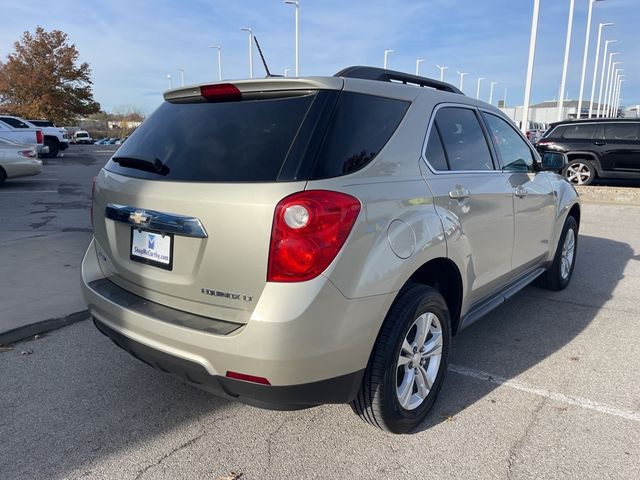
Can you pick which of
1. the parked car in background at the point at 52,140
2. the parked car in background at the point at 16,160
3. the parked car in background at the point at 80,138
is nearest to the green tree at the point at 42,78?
the parked car in background at the point at 80,138

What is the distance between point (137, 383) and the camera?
Result: 10.6ft

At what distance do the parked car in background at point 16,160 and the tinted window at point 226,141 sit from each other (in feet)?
37.6

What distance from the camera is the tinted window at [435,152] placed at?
2.90 m

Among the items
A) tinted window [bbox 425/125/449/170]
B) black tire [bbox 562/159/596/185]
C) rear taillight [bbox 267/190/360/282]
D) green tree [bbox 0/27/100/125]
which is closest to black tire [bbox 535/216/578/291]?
tinted window [bbox 425/125/449/170]

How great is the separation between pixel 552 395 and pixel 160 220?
8.36 ft

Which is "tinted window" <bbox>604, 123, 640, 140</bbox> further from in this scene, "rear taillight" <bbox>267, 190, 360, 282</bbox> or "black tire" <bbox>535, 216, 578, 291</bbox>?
"rear taillight" <bbox>267, 190, 360, 282</bbox>

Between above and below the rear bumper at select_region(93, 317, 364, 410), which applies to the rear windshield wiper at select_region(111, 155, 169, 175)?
above

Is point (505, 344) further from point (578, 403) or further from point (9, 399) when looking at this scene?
point (9, 399)

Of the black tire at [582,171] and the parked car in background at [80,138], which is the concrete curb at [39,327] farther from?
the parked car in background at [80,138]

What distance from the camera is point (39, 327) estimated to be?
3967 millimetres

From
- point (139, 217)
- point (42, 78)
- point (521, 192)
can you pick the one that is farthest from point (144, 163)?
point (42, 78)

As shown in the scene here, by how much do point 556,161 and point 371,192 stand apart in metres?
3.17

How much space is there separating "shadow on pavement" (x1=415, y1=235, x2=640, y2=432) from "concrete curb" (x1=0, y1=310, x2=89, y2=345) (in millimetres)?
2955

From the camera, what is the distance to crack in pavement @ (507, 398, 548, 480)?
2480 mm
